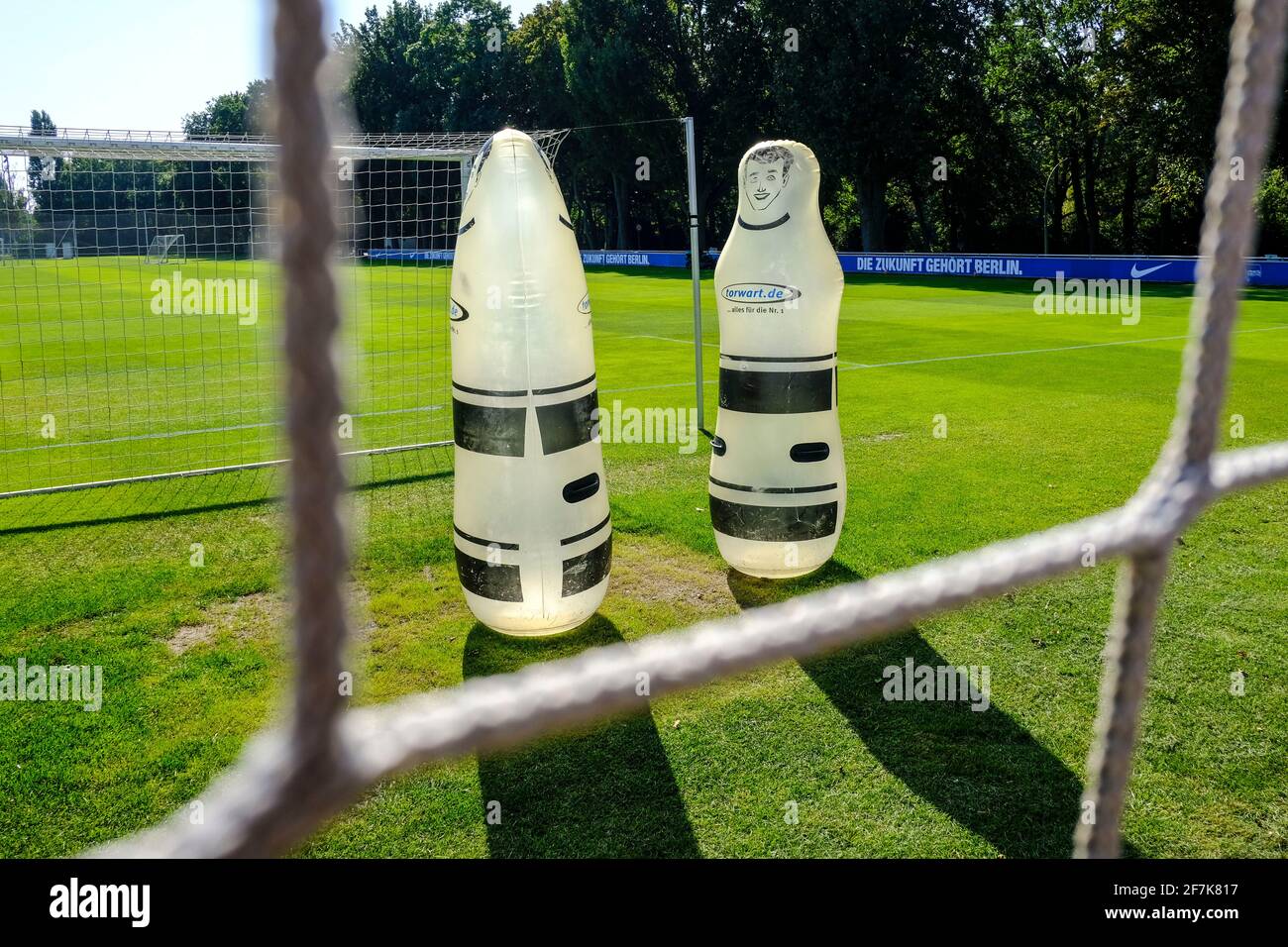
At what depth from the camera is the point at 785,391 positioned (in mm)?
5496

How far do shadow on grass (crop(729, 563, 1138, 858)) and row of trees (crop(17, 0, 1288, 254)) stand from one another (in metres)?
28.6

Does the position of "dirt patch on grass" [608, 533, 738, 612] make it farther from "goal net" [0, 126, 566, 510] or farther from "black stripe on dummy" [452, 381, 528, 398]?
"goal net" [0, 126, 566, 510]

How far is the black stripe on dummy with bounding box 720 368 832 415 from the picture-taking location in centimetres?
550

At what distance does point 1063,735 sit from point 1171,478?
3022 mm

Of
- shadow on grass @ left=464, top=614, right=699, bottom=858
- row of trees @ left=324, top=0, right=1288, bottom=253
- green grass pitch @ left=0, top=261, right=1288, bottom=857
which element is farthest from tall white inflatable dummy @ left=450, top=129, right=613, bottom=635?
row of trees @ left=324, top=0, right=1288, bottom=253

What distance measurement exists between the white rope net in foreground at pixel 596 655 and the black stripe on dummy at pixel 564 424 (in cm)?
334

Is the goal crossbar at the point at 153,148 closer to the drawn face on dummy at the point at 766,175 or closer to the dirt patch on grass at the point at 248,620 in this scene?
the drawn face on dummy at the point at 766,175

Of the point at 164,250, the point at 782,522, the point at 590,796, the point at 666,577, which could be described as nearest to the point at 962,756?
the point at 590,796

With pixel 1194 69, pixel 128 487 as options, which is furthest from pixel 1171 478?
pixel 1194 69

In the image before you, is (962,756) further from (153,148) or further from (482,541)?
(153,148)

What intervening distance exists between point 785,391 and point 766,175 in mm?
1242

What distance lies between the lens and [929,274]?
33.3 m

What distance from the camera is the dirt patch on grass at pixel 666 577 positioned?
18.9 ft
